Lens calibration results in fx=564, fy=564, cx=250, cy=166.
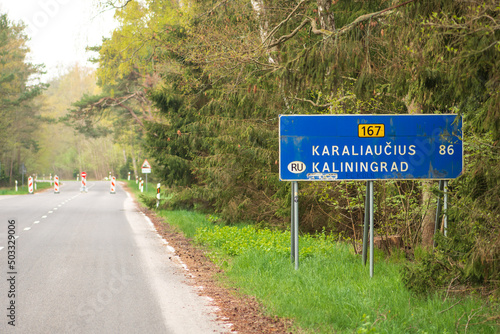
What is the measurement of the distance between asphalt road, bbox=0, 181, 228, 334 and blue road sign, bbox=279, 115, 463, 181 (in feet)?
9.93

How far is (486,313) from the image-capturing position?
236 inches

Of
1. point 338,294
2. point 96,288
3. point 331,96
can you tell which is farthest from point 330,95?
point 96,288

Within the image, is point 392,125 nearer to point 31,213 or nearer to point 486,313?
point 486,313

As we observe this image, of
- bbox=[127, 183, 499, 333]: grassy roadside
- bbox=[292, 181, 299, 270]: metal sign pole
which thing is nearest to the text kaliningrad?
bbox=[292, 181, 299, 270]: metal sign pole

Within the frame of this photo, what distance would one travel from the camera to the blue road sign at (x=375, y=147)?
909cm

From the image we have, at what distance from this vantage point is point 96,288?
8.53 m

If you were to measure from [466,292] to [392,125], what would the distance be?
3.08 meters

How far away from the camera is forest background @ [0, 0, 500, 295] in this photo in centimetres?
567

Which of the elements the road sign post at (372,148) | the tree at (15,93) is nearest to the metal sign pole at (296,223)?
the road sign post at (372,148)

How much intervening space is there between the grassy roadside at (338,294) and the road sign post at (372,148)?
101 cm

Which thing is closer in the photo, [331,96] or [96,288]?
[96,288]

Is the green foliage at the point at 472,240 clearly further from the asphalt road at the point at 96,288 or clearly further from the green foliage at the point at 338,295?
the asphalt road at the point at 96,288

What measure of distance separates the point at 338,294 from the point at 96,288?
3.69 m

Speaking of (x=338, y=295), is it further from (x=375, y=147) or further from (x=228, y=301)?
(x=375, y=147)
